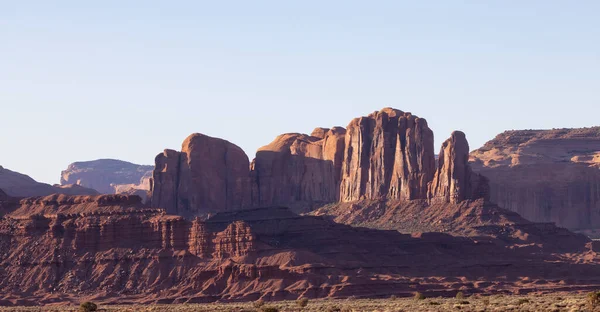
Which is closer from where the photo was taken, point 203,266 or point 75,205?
point 203,266

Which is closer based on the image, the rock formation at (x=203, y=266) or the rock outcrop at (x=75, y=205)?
the rock formation at (x=203, y=266)

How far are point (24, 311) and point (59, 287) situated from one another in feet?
109

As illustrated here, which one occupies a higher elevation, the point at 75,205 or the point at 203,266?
the point at 75,205

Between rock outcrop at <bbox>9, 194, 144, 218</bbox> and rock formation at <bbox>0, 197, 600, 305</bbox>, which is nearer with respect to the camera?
rock formation at <bbox>0, 197, 600, 305</bbox>

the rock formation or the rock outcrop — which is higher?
the rock outcrop

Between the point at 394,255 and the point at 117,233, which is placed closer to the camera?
the point at 117,233

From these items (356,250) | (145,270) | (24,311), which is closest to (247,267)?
(145,270)

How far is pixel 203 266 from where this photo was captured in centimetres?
16488

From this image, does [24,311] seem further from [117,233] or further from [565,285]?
[565,285]

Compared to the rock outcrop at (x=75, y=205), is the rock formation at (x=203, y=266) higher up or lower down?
lower down

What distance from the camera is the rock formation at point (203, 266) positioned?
6250 inches

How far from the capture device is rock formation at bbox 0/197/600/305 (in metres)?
159

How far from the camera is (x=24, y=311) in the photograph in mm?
128250

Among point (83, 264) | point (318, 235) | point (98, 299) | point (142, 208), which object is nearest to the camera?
point (98, 299)
